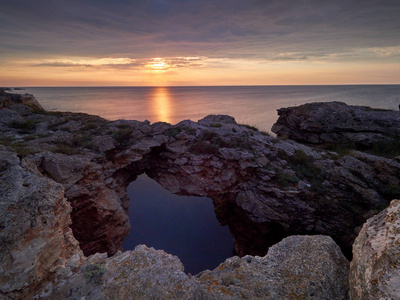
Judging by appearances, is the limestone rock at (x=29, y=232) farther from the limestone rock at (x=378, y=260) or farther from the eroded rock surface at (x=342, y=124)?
the eroded rock surface at (x=342, y=124)

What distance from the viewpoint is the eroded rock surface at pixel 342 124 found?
1692 centimetres

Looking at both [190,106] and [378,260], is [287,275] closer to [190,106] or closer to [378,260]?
[378,260]

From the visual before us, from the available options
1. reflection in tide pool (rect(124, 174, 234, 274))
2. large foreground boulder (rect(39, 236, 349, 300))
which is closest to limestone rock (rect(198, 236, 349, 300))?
large foreground boulder (rect(39, 236, 349, 300))

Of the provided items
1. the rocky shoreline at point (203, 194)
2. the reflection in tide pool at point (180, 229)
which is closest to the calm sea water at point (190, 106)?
the reflection in tide pool at point (180, 229)

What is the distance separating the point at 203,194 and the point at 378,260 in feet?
36.4

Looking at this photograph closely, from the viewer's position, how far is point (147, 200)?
78.5ft

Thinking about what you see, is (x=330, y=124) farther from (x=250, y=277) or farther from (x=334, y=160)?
(x=250, y=277)

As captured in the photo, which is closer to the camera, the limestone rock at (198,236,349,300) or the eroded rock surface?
the limestone rock at (198,236,349,300)

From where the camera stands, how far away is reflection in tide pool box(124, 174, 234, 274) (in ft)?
62.4

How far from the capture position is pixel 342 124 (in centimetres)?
1823

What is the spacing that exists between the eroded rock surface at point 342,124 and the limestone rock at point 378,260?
16.3m

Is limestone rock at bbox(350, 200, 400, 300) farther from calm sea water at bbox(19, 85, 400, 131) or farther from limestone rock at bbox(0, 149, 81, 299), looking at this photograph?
calm sea water at bbox(19, 85, 400, 131)

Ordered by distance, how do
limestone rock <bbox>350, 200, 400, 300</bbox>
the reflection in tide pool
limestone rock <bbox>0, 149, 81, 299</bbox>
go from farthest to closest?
1. the reflection in tide pool
2. limestone rock <bbox>0, 149, 81, 299</bbox>
3. limestone rock <bbox>350, 200, 400, 300</bbox>

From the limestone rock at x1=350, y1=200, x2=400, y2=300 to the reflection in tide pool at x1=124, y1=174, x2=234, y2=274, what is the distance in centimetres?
1623
